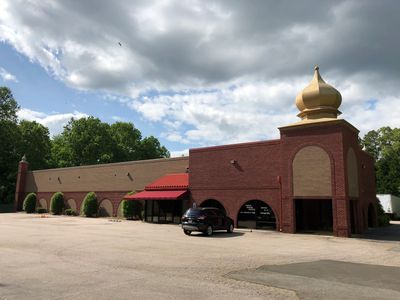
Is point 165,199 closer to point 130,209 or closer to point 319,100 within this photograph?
point 130,209

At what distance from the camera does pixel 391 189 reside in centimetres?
6112

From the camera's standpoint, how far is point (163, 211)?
111 feet

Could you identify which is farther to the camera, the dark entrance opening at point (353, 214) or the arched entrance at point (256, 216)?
the arched entrance at point (256, 216)

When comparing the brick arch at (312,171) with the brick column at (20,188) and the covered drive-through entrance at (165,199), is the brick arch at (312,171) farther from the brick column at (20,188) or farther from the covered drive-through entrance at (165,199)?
the brick column at (20,188)

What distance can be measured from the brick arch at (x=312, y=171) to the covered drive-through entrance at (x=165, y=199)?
9972mm

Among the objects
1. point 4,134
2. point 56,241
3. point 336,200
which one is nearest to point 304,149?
point 336,200

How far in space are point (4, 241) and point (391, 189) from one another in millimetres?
58626

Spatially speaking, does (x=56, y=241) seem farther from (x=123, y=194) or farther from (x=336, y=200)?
(x=123, y=194)

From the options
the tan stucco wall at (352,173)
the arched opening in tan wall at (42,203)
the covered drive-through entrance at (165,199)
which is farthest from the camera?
the arched opening in tan wall at (42,203)

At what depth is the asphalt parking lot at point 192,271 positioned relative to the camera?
8102 mm

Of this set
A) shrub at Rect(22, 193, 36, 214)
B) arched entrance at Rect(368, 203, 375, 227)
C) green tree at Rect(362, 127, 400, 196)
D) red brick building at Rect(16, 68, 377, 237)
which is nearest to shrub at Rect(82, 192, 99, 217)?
red brick building at Rect(16, 68, 377, 237)

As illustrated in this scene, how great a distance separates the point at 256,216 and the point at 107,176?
2065cm

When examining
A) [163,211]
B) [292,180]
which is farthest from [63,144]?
[292,180]

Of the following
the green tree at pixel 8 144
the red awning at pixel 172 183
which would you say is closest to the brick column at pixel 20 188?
the green tree at pixel 8 144
